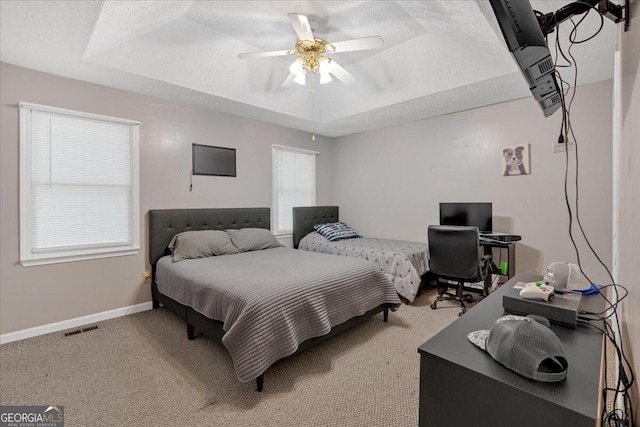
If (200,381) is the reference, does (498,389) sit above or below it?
above

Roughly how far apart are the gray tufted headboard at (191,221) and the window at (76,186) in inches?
7.6

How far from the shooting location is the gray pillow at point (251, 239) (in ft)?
12.2

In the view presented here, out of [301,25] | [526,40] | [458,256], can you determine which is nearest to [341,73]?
[301,25]

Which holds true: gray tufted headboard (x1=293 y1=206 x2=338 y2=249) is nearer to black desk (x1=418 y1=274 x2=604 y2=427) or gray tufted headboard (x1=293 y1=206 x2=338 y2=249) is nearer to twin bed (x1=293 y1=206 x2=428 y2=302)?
twin bed (x1=293 y1=206 x2=428 y2=302)

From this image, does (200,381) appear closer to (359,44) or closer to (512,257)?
(359,44)

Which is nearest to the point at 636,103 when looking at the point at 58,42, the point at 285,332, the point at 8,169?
the point at 285,332

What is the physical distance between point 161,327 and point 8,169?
6.50 feet

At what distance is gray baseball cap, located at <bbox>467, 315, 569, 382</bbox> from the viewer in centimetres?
83

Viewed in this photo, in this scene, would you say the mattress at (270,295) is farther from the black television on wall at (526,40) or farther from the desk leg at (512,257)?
the black television on wall at (526,40)

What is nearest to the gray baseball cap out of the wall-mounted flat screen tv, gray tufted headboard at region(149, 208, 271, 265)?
gray tufted headboard at region(149, 208, 271, 265)

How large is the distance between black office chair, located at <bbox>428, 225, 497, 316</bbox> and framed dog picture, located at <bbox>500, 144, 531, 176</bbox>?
1179 mm

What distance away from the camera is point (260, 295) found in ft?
6.68

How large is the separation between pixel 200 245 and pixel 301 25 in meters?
2.44

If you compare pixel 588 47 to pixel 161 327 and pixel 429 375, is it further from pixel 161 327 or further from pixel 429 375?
pixel 161 327
